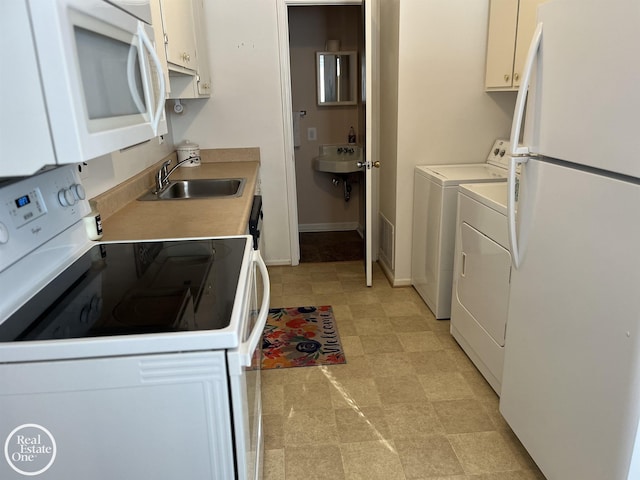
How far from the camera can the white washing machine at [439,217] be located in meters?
2.93

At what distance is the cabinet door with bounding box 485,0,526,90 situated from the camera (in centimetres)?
281

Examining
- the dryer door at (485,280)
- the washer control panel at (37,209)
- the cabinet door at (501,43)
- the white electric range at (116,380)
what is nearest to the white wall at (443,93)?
the cabinet door at (501,43)

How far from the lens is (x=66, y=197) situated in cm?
140

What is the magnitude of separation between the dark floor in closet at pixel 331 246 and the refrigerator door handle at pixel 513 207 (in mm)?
2575

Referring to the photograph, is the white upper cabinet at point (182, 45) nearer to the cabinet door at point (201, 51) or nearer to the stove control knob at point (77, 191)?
the cabinet door at point (201, 51)

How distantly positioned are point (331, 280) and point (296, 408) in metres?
1.64

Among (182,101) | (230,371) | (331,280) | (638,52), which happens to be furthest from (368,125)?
(230,371)

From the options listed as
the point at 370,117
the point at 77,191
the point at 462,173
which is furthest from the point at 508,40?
the point at 77,191

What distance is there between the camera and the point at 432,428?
2098 mm

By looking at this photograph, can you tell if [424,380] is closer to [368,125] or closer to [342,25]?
[368,125]

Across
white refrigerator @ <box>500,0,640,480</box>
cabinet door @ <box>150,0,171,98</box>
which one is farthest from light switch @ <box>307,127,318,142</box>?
white refrigerator @ <box>500,0,640,480</box>

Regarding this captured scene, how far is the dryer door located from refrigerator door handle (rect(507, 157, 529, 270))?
374mm

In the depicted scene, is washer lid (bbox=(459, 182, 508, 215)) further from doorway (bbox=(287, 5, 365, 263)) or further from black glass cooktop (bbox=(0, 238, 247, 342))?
doorway (bbox=(287, 5, 365, 263))

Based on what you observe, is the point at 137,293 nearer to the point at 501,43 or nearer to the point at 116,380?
the point at 116,380
